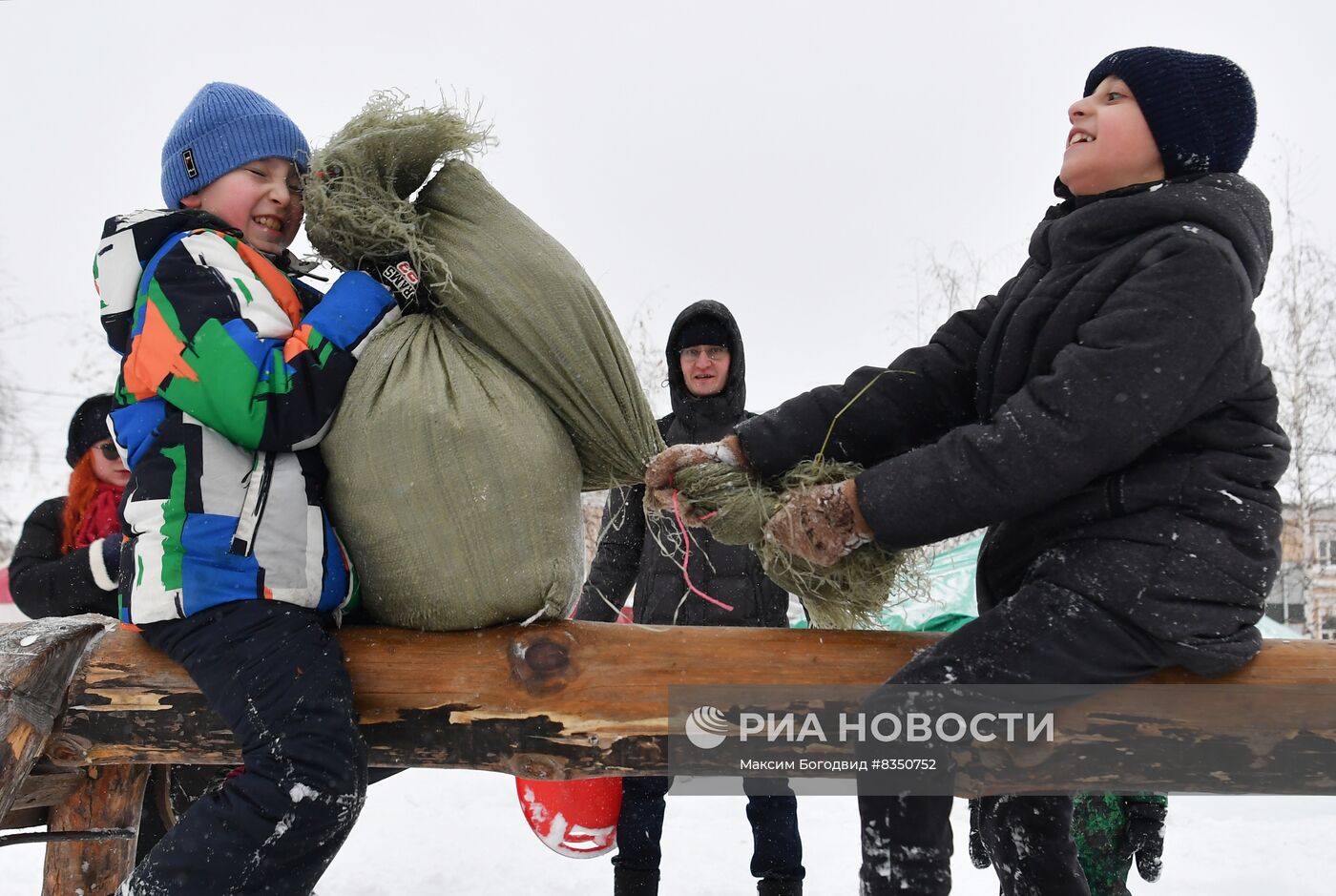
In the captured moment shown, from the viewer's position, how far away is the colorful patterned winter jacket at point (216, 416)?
1.78 m

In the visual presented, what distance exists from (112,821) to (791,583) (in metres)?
1.78

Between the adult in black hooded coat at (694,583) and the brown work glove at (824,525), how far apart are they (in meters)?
1.08

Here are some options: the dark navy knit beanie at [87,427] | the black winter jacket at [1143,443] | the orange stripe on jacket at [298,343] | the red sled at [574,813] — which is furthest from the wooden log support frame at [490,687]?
the dark navy knit beanie at [87,427]

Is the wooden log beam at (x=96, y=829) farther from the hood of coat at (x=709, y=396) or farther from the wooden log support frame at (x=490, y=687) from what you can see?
the hood of coat at (x=709, y=396)

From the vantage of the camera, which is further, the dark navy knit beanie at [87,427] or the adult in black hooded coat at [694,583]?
the dark navy knit beanie at [87,427]

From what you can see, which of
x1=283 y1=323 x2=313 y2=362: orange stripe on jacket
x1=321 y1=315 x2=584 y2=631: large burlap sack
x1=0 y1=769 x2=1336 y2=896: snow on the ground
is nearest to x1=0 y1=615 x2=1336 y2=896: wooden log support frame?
x1=321 y1=315 x2=584 y2=631: large burlap sack

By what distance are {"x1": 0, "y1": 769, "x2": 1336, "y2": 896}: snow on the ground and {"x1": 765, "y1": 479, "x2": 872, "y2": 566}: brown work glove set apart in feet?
7.78

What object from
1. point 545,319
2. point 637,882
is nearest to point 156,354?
point 545,319

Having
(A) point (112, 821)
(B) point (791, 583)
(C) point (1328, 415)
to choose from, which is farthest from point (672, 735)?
(C) point (1328, 415)

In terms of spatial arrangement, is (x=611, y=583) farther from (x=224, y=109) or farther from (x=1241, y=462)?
(x=1241, y=462)

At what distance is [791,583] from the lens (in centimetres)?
203

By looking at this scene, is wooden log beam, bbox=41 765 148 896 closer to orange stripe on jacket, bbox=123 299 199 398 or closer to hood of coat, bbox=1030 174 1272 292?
orange stripe on jacket, bbox=123 299 199 398

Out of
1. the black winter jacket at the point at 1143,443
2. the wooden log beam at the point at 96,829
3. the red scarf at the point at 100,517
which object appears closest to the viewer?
the black winter jacket at the point at 1143,443

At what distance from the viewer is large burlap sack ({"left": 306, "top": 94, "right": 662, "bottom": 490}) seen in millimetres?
1979
